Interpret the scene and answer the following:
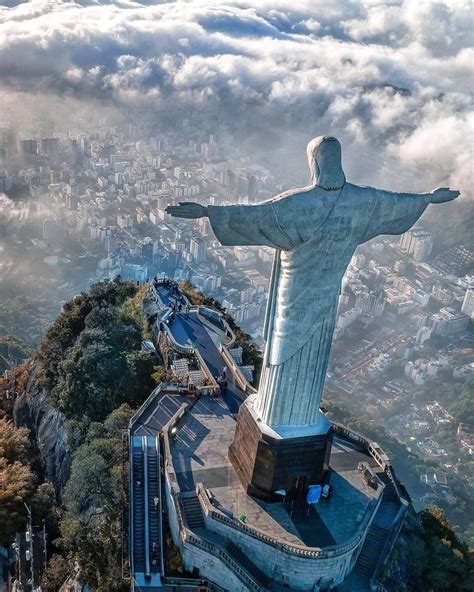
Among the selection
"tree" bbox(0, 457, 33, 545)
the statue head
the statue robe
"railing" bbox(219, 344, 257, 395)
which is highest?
the statue head

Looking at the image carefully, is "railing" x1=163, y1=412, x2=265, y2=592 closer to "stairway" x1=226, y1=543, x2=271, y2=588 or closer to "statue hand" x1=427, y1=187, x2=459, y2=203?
"stairway" x1=226, y1=543, x2=271, y2=588

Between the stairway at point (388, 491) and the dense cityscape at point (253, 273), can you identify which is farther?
the dense cityscape at point (253, 273)

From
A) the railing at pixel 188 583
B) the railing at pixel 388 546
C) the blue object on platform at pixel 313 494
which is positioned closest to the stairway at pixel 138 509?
the railing at pixel 188 583

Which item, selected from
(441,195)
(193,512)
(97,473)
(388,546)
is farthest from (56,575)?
(441,195)

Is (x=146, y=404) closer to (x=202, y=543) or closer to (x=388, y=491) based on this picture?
(x=202, y=543)

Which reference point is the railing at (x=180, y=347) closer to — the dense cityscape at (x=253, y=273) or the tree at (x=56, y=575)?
the tree at (x=56, y=575)

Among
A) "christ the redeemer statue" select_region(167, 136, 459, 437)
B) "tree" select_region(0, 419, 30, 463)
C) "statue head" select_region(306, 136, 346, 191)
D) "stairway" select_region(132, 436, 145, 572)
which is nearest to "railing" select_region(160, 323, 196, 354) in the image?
"stairway" select_region(132, 436, 145, 572)

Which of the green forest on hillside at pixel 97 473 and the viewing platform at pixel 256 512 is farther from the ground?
the viewing platform at pixel 256 512
